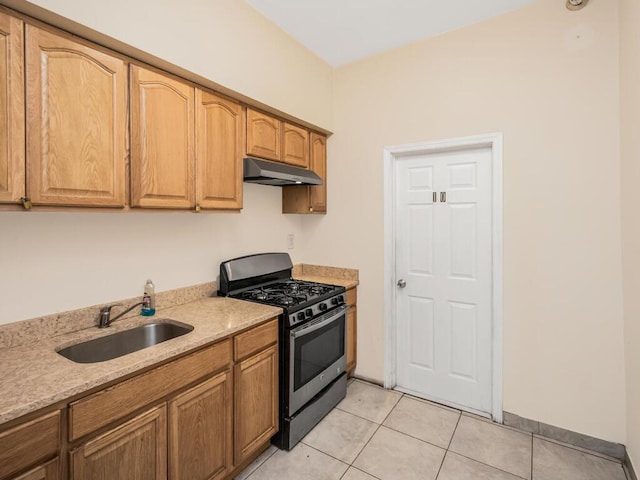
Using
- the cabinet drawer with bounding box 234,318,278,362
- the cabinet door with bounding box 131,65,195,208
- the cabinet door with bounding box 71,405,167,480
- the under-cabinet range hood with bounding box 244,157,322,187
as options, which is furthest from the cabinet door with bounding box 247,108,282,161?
the cabinet door with bounding box 71,405,167,480

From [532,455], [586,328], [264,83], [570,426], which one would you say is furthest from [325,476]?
[264,83]

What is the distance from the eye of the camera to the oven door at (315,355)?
2199 mm

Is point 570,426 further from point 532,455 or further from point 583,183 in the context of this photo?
point 583,183

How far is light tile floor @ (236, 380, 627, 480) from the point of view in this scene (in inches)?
78.2

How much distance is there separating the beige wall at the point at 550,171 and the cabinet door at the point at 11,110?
245 cm

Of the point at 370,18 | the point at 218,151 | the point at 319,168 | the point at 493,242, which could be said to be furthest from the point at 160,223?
the point at 493,242

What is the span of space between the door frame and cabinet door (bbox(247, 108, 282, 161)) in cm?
96

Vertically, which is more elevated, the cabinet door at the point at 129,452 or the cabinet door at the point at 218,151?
the cabinet door at the point at 218,151

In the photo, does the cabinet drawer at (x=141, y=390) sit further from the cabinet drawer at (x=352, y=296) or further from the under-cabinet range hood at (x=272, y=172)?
the cabinet drawer at (x=352, y=296)

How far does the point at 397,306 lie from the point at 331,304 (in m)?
0.75

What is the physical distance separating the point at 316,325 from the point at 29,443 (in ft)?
5.19

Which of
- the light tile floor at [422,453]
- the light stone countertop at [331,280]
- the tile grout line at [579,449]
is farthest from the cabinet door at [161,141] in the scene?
the tile grout line at [579,449]

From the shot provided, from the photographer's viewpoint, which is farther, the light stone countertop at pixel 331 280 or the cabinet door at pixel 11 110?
the light stone countertop at pixel 331 280

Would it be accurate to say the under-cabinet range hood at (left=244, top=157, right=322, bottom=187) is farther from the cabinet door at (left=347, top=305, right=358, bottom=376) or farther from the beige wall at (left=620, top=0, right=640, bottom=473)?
Result: the beige wall at (left=620, top=0, right=640, bottom=473)
